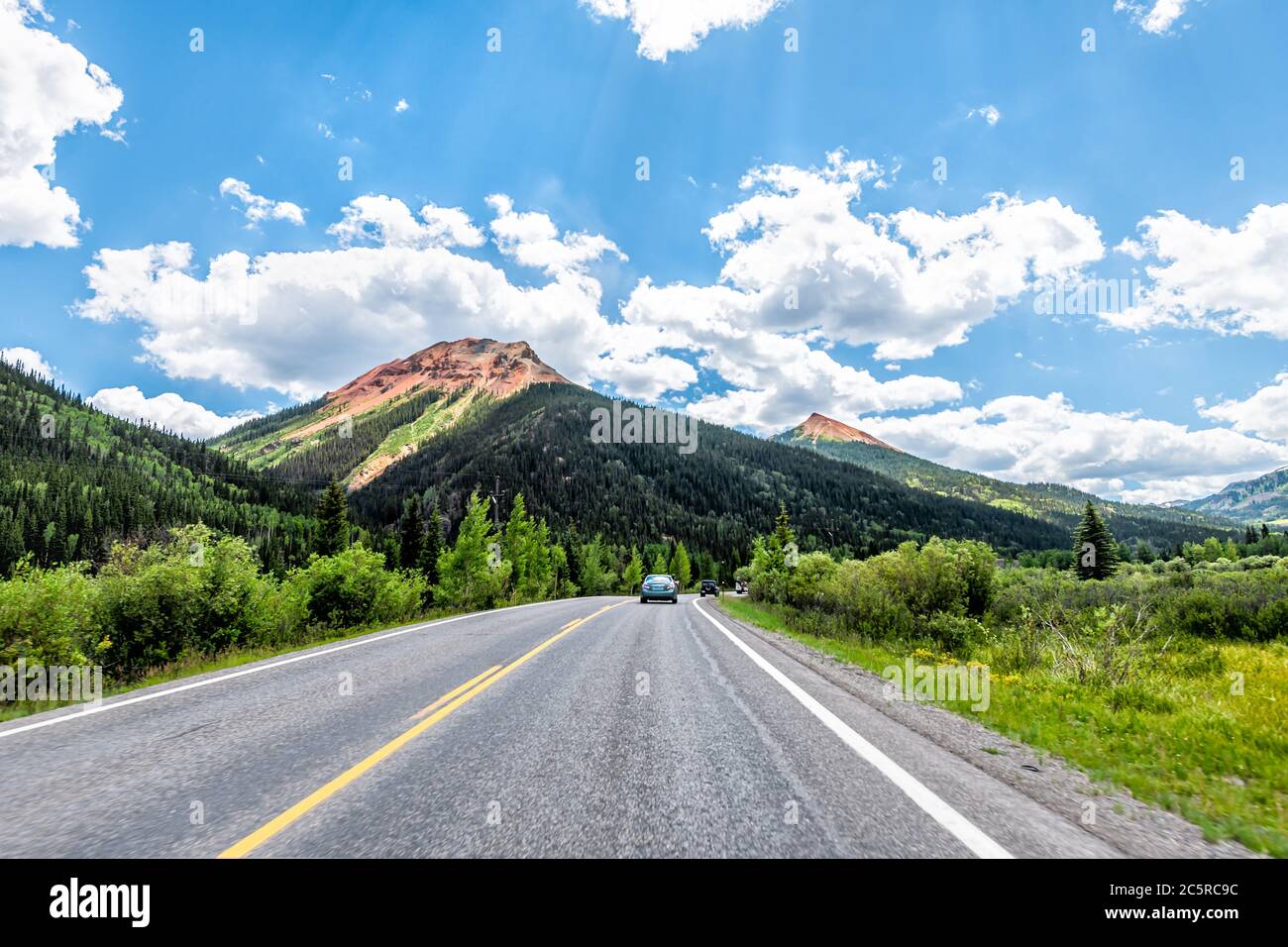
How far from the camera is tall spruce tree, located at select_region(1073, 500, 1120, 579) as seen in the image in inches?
1991

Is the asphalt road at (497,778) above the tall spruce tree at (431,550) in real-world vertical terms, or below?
above

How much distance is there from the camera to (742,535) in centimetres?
14388

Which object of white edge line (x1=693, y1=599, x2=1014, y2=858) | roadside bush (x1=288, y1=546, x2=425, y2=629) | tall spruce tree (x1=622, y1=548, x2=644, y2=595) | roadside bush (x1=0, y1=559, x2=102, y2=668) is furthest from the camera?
tall spruce tree (x1=622, y1=548, x2=644, y2=595)

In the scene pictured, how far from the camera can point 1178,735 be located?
520 centimetres

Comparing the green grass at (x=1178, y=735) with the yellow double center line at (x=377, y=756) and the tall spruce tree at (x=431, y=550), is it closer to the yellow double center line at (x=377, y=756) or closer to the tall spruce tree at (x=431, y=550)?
the yellow double center line at (x=377, y=756)

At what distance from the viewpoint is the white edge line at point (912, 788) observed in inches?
117
